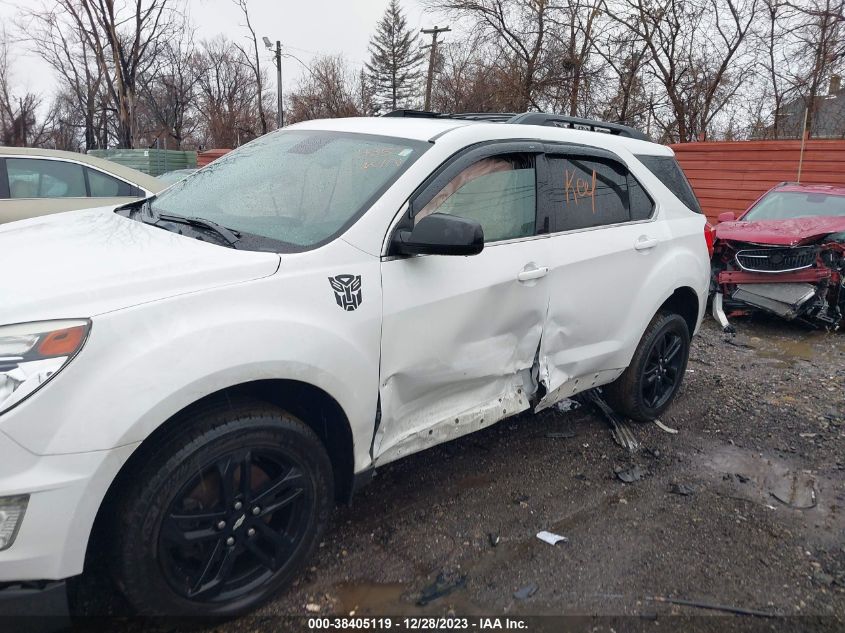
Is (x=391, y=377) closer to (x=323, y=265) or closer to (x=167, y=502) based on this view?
(x=323, y=265)

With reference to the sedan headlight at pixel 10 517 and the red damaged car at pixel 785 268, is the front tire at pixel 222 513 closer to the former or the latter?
the sedan headlight at pixel 10 517

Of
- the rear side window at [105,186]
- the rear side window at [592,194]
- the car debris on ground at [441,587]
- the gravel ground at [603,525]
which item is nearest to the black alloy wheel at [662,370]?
the gravel ground at [603,525]

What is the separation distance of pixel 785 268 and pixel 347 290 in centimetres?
615

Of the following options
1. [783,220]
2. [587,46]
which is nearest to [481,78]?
[587,46]

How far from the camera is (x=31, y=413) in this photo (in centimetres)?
172

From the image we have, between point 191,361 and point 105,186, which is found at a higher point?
point 105,186

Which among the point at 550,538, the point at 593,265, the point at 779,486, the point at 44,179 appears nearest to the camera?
the point at 550,538

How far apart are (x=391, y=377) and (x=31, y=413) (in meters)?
1.23

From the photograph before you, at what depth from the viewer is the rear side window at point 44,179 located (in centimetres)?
637

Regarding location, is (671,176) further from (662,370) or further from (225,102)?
(225,102)

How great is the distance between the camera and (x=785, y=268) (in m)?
6.86

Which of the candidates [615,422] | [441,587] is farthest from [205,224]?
[615,422]

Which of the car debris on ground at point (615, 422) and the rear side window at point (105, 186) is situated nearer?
the car debris on ground at point (615, 422)

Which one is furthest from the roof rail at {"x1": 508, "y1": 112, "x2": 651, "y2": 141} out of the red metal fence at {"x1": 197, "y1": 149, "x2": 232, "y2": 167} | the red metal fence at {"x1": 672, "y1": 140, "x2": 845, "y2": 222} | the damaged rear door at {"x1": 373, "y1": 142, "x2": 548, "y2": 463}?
the red metal fence at {"x1": 197, "y1": 149, "x2": 232, "y2": 167}
